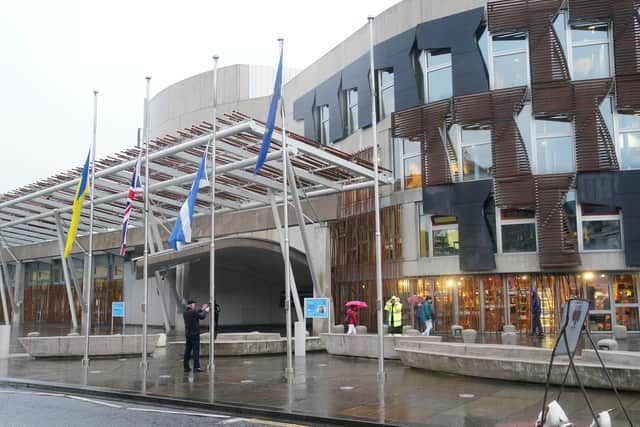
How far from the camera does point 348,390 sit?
13398mm

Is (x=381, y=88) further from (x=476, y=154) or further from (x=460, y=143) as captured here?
(x=476, y=154)

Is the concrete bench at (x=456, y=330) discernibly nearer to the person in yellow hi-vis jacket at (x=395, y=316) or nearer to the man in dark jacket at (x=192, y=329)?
the person in yellow hi-vis jacket at (x=395, y=316)

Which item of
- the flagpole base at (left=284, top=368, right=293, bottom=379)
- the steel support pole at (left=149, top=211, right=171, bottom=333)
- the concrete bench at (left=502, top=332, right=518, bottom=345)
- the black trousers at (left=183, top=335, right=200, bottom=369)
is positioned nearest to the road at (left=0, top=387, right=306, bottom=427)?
the black trousers at (left=183, top=335, right=200, bottom=369)

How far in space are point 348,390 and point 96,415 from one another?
196 inches

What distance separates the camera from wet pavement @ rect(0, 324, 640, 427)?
1045cm

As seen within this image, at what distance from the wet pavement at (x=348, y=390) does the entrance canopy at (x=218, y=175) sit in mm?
9453

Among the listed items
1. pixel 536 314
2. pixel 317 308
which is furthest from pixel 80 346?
pixel 536 314

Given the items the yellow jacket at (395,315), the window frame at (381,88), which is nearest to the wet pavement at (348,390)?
the yellow jacket at (395,315)

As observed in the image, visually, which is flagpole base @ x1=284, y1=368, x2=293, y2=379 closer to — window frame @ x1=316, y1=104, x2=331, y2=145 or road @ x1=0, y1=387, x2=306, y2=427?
road @ x1=0, y1=387, x2=306, y2=427

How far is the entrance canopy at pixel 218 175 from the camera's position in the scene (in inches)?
1027

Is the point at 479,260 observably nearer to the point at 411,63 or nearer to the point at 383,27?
the point at 411,63

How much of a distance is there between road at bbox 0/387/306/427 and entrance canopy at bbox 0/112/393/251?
1290 cm

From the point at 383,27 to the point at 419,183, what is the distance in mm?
8518

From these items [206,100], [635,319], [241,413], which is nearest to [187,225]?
[241,413]
